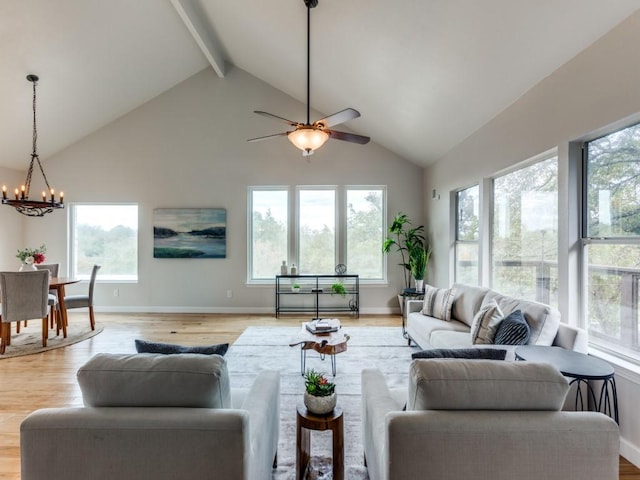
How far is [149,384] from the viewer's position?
4.00ft

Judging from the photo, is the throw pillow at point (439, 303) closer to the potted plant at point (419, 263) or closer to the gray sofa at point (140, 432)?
the potted plant at point (419, 263)

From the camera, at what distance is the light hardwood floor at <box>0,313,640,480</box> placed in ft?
7.63

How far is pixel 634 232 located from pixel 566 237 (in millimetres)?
458

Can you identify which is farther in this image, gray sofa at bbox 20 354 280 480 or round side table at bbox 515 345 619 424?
round side table at bbox 515 345 619 424

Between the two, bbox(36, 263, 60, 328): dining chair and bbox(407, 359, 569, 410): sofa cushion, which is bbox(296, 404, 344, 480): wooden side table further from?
bbox(36, 263, 60, 328): dining chair

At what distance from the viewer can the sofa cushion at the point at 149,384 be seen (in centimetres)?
122

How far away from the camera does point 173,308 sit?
5898 millimetres

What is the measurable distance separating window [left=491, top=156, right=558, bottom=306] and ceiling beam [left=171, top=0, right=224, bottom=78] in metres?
4.34

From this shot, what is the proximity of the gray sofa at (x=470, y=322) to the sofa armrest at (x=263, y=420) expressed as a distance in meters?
1.74

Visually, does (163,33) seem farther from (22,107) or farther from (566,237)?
(566,237)

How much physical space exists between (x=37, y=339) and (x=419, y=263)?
18.8 ft

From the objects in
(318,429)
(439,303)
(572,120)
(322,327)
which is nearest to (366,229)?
(439,303)

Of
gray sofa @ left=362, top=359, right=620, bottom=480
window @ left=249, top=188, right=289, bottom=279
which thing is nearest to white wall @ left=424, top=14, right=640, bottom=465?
gray sofa @ left=362, top=359, right=620, bottom=480

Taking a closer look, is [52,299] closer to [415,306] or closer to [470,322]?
[415,306]
